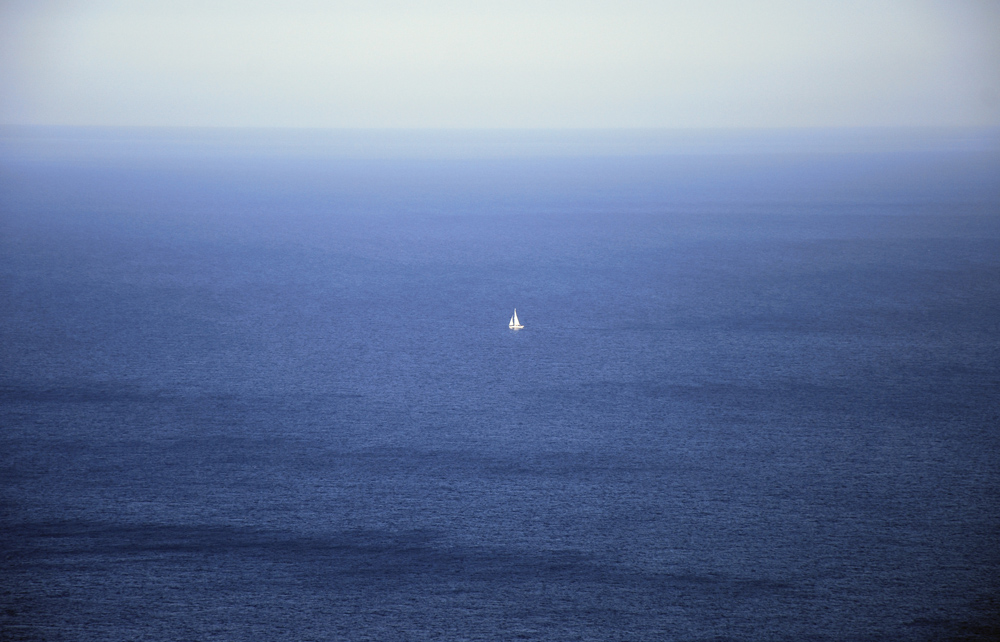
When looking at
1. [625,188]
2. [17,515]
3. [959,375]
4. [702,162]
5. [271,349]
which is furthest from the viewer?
[702,162]

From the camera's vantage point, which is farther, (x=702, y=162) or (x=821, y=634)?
(x=702, y=162)

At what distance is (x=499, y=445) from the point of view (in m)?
6.16

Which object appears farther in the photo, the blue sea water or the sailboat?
the sailboat

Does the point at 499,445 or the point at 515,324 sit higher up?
the point at 515,324

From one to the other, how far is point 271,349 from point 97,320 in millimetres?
2209

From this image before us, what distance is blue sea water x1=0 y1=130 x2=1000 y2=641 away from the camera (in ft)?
13.9

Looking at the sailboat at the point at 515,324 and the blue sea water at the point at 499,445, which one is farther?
the sailboat at the point at 515,324

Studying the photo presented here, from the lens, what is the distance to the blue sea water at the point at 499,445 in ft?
13.9

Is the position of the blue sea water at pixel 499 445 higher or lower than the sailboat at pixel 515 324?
lower

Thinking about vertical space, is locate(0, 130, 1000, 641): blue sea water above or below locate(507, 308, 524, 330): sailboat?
below

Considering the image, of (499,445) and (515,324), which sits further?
(515,324)

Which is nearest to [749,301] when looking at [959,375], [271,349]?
[959,375]

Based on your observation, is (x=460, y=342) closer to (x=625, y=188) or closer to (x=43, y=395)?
(x=43, y=395)

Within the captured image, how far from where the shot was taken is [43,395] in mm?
7164
